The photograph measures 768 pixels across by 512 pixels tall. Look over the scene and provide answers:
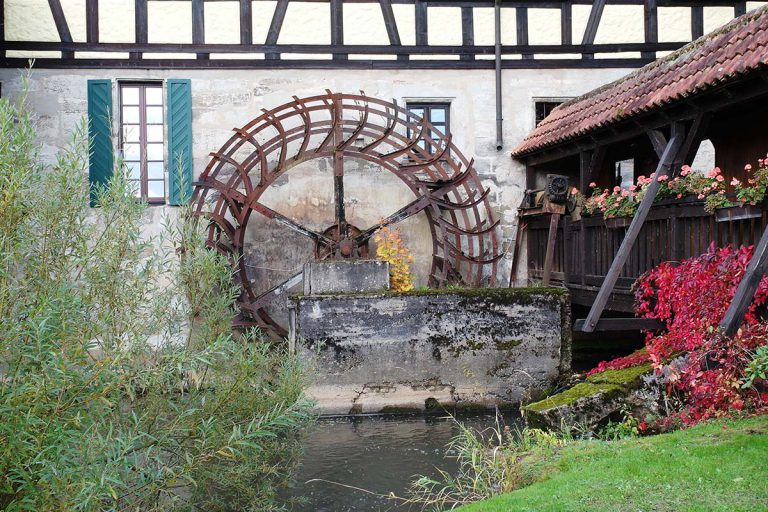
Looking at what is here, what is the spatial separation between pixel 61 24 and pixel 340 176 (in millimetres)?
4361

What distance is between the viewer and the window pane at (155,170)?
38.2 feet

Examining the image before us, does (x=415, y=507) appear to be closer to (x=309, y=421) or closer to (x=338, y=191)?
(x=309, y=421)

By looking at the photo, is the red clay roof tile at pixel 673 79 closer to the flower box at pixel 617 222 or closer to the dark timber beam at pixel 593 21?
the flower box at pixel 617 222

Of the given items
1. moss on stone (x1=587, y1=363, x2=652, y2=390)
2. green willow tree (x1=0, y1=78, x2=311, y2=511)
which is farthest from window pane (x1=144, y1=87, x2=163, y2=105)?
moss on stone (x1=587, y1=363, x2=652, y2=390)

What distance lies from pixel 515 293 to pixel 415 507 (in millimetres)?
4085

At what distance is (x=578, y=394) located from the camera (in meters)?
6.48

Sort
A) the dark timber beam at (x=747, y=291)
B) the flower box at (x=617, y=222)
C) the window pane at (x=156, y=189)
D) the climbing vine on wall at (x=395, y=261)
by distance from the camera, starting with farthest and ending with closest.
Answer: the window pane at (x=156, y=189) → the climbing vine on wall at (x=395, y=261) → the flower box at (x=617, y=222) → the dark timber beam at (x=747, y=291)

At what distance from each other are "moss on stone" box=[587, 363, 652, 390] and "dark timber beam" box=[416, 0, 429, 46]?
6575 mm

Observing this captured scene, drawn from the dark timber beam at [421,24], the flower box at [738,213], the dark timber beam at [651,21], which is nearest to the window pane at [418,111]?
the dark timber beam at [421,24]

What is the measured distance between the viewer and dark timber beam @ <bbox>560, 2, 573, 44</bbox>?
473 inches

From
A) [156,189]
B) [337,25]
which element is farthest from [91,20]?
[337,25]

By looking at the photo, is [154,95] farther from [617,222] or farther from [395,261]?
[617,222]

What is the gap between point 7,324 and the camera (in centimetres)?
356

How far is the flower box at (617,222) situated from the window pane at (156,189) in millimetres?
6179
